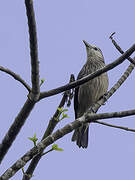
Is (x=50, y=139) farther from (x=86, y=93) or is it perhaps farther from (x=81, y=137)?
(x=86, y=93)

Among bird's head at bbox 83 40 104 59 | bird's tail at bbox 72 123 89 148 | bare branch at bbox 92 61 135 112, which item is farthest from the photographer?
bird's head at bbox 83 40 104 59

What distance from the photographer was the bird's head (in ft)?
24.9

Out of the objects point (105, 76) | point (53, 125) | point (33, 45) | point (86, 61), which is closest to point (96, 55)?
point (86, 61)

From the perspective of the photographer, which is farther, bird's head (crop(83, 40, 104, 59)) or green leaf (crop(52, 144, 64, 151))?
bird's head (crop(83, 40, 104, 59))

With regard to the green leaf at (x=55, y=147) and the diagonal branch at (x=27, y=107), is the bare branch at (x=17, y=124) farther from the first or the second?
the green leaf at (x=55, y=147)

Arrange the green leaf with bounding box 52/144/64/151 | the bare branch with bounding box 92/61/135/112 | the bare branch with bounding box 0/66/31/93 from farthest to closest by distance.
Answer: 1. the bare branch with bounding box 92/61/135/112
2. the green leaf with bounding box 52/144/64/151
3. the bare branch with bounding box 0/66/31/93

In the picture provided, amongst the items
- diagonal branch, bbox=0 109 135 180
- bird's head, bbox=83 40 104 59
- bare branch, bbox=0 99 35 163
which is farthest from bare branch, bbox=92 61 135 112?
bird's head, bbox=83 40 104 59

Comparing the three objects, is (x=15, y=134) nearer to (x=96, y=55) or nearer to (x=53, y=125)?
(x=53, y=125)

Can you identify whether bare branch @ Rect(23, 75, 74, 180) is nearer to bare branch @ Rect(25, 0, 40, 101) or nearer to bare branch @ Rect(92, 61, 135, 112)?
bare branch @ Rect(25, 0, 40, 101)

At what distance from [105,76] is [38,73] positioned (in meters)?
4.19

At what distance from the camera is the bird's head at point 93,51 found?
24.9ft

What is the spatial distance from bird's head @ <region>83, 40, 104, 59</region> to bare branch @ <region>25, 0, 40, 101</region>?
499cm

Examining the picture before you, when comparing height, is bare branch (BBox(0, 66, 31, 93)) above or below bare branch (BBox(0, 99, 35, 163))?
above

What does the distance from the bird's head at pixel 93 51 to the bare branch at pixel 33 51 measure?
16.4 ft
